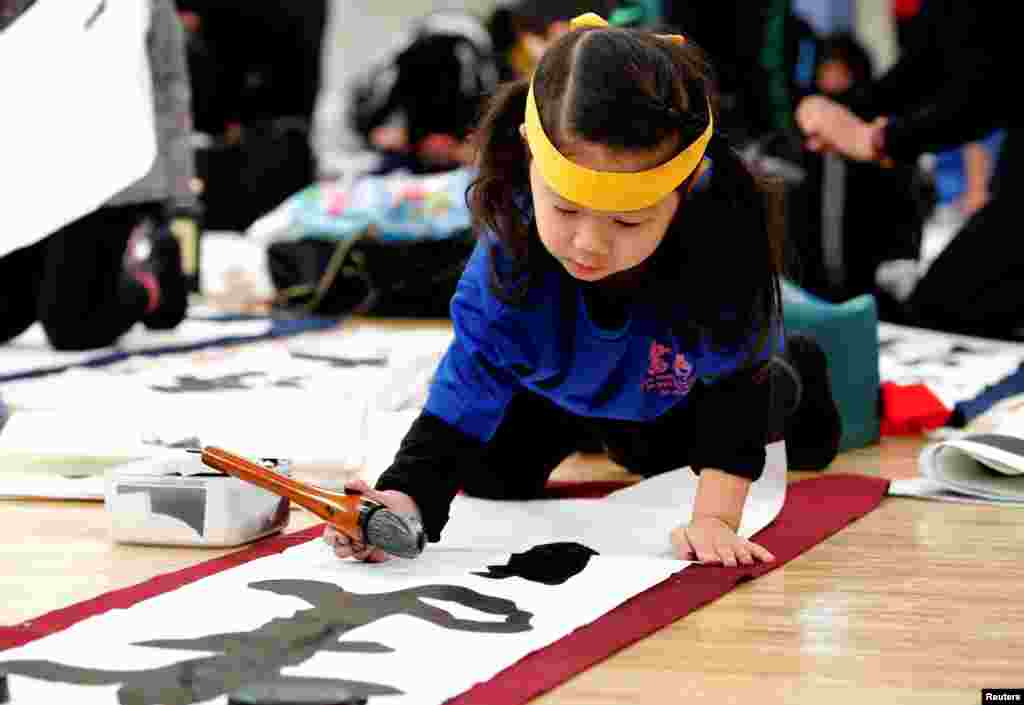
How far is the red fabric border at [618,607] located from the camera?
1.23 metres

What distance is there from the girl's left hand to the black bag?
209 cm

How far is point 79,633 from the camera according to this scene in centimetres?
131

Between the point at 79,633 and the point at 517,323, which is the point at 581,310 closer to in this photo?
the point at 517,323

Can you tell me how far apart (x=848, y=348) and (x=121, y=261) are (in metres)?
1.47

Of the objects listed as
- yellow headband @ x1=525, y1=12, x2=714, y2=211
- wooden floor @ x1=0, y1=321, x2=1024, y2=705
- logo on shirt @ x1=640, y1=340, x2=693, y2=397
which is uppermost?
yellow headband @ x1=525, y1=12, x2=714, y2=211

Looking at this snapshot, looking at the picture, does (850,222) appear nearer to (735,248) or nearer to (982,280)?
(982,280)

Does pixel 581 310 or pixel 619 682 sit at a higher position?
pixel 581 310

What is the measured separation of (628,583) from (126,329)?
191cm

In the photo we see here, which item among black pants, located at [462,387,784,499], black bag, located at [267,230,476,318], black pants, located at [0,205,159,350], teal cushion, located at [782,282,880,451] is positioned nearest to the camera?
Answer: black pants, located at [462,387,784,499]

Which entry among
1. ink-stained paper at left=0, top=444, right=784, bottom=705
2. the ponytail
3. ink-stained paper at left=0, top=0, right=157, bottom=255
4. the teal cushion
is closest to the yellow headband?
the ponytail

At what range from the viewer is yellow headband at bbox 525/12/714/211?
146 cm

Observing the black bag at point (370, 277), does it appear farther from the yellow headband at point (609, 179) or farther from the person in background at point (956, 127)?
the yellow headband at point (609, 179)

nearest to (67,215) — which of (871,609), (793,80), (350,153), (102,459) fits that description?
(102,459)

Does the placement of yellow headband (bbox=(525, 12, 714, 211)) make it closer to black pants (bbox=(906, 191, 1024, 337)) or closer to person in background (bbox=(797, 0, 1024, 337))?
person in background (bbox=(797, 0, 1024, 337))
